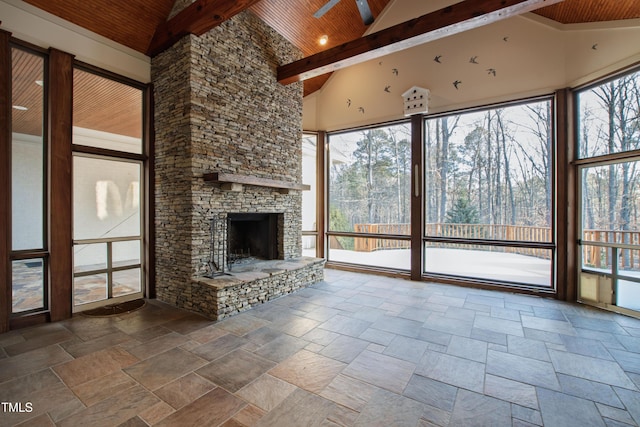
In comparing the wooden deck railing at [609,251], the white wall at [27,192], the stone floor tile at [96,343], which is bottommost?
the stone floor tile at [96,343]

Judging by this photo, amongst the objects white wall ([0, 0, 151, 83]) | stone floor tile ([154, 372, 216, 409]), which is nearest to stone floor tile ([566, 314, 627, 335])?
stone floor tile ([154, 372, 216, 409])

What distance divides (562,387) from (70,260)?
510cm

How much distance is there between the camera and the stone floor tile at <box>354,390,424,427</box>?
6.00 ft

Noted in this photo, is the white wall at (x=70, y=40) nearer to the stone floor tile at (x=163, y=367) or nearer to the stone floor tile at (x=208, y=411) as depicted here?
the stone floor tile at (x=163, y=367)

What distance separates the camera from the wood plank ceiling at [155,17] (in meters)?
3.31

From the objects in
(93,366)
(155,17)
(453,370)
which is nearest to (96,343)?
(93,366)

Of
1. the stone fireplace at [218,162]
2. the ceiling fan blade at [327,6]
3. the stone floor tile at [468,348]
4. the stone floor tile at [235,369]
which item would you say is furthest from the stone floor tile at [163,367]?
the ceiling fan blade at [327,6]

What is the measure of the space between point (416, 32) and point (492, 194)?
2.92 m

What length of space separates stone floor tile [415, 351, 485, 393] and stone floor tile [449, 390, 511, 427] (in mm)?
112

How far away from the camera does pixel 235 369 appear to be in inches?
95.3

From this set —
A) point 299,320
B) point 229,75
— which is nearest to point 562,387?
point 299,320

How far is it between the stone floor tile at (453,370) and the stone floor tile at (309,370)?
0.72m

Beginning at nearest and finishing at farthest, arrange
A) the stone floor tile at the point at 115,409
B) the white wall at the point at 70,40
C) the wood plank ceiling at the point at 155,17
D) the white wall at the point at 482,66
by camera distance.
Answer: the stone floor tile at the point at 115,409 < the white wall at the point at 70,40 < the wood plank ceiling at the point at 155,17 < the white wall at the point at 482,66

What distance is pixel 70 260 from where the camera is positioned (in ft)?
11.6
